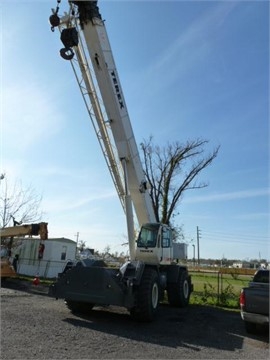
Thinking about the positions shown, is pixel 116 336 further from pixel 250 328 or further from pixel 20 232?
pixel 20 232

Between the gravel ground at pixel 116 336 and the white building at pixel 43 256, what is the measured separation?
62.2 feet

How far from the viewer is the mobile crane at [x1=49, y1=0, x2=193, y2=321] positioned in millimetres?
9680

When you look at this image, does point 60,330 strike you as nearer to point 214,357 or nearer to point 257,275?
point 214,357

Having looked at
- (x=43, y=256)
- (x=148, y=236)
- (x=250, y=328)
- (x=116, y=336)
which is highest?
(x=43, y=256)

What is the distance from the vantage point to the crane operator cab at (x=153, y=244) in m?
12.4

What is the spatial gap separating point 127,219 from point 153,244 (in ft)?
4.38

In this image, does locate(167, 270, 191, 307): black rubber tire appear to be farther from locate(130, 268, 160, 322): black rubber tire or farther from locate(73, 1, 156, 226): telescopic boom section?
locate(130, 268, 160, 322): black rubber tire

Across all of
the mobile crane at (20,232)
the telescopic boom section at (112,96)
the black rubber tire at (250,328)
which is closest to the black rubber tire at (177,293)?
the telescopic boom section at (112,96)

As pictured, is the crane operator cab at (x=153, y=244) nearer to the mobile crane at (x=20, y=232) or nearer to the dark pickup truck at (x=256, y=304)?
the dark pickup truck at (x=256, y=304)

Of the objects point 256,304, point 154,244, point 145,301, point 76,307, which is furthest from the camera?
point 154,244

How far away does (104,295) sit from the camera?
941cm

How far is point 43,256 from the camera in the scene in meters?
31.1

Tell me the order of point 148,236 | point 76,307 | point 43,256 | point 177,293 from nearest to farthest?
point 76,307, point 148,236, point 177,293, point 43,256

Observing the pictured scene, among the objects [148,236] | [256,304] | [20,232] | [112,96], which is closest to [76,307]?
[148,236]
